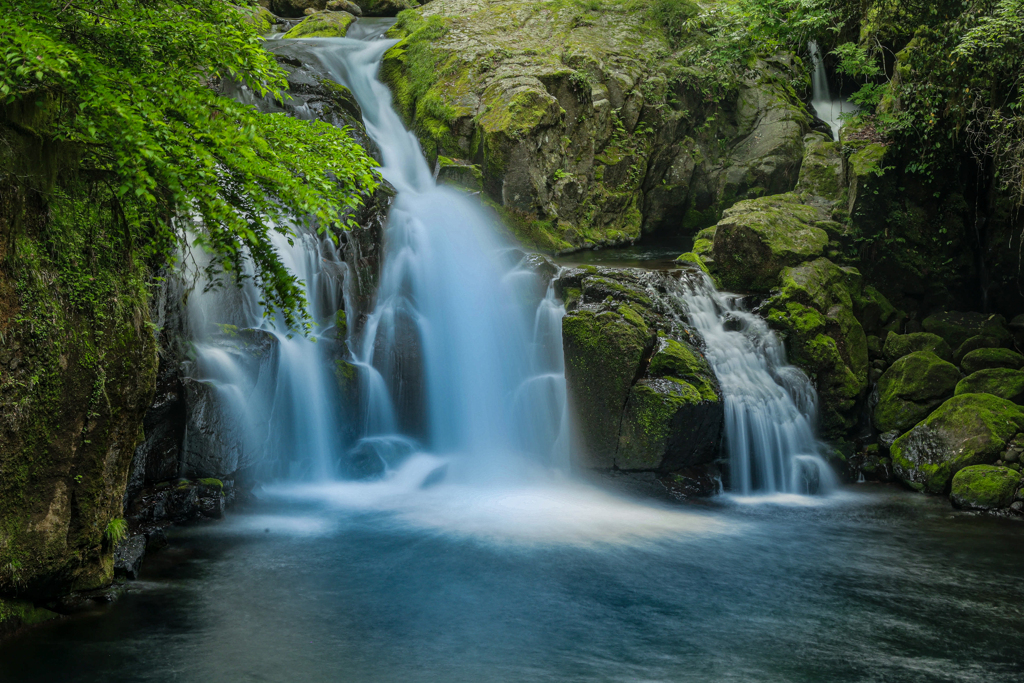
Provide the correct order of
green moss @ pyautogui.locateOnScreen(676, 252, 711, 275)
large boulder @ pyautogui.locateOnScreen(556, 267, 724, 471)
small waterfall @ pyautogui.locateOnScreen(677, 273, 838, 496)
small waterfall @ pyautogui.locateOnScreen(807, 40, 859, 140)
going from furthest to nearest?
small waterfall @ pyautogui.locateOnScreen(807, 40, 859, 140) < green moss @ pyautogui.locateOnScreen(676, 252, 711, 275) < small waterfall @ pyautogui.locateOnScreen(677, 273, 838, 496) < large boulder @ pyautogui.locateOnScreen(556, 267, 724, 471)

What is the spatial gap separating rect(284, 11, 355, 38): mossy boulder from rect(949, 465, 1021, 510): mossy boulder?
17.5 meters

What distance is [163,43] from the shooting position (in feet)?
15.9

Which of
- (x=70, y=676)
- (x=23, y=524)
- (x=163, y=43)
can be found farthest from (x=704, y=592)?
(x=163, y=43)

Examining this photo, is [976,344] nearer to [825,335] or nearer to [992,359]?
[992,359]

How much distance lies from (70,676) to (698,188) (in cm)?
1554

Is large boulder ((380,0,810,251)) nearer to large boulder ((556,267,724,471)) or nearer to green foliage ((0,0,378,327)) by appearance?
large boulder ((556,267,724,471))

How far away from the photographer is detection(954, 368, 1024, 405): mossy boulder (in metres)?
10.4

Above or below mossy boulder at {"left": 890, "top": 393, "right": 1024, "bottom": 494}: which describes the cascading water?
above

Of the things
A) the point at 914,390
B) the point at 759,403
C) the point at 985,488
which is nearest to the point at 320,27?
the point at 759,403

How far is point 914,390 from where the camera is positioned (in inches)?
427

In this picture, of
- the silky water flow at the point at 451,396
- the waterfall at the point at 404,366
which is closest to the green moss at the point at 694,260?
the silky water flow at the point at 451,396

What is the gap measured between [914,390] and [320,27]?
1678cm

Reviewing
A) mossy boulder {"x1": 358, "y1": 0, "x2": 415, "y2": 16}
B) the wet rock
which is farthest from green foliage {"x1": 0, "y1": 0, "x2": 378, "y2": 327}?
mossy boulder {"x1": 358, "y1": 0, "x2": 415, "y2": 16}

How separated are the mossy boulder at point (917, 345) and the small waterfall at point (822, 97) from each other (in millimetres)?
7482
